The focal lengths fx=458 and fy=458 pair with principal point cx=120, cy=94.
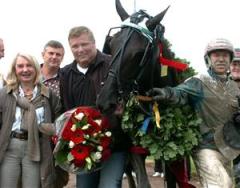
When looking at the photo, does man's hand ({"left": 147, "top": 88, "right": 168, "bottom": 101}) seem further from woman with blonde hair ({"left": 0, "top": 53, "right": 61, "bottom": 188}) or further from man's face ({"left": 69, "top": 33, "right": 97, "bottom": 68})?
woman with blonde hair ({"left": 0, "top": 53, "right": 61, "bottom": 188})

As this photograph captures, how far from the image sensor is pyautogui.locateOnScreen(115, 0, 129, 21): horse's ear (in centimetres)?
488

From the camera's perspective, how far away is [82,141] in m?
4.36

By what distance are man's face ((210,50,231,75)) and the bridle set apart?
558mm

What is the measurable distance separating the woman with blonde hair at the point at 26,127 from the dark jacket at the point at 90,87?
439mm

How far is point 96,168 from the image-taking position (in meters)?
4.48

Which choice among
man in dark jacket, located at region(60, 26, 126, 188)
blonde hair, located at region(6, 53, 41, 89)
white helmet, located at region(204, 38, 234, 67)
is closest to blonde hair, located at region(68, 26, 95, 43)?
man in dark jacket, located at region(60, 26, 126, 188)

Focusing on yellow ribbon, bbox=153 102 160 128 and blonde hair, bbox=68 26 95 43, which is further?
blonde hair, bbox=68 26 95 43

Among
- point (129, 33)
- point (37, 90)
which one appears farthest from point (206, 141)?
point (37, 90)

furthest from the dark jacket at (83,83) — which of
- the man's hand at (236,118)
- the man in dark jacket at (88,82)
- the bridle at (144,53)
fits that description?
the man's hand at (236,118)

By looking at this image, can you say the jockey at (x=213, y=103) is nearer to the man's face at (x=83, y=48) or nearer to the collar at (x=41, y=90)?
the man's face at (x=83, y=48)

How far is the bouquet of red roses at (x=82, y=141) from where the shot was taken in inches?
172

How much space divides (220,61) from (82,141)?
1541mm

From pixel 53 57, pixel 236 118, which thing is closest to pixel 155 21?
pixel 236 118

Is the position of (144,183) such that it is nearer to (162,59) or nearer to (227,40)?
(162,59)
